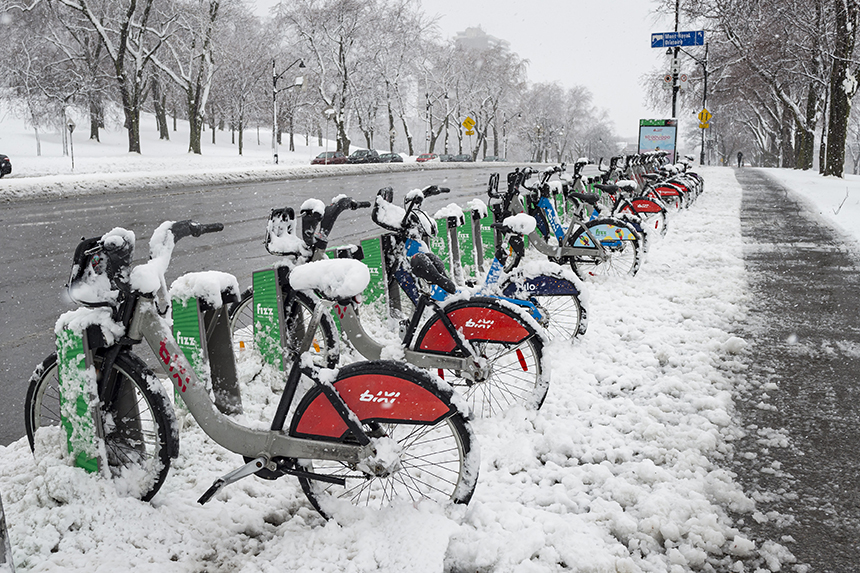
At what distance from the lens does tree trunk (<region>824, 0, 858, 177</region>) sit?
2008 centimetres

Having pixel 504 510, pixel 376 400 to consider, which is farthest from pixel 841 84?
pixel 376 400

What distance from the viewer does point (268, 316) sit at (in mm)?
4277

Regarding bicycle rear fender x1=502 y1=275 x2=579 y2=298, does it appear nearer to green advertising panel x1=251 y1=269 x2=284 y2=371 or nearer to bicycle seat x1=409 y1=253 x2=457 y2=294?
bicycle seat x1=409 y1=253 x2=457 y2=294

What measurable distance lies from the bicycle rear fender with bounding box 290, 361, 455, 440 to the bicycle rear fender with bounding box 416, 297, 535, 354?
1.11m

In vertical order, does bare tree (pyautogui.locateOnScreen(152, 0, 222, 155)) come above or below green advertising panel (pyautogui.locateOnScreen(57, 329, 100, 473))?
above

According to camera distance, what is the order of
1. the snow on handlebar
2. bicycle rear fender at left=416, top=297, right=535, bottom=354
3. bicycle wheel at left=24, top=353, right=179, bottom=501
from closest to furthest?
1. the snow on handlebar
2. bicycle wheel at left=24, top=353, right=179, bottom=501
3. bicycle rear fender at left=416, top=297, right=535, bottom=354

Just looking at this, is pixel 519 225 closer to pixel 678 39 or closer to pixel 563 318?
pixel 563 318

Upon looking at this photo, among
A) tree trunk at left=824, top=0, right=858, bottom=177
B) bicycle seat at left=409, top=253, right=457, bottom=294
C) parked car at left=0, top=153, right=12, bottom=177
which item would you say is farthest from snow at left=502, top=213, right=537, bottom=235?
parked car at left=0, top=153, right=12, bottom=177

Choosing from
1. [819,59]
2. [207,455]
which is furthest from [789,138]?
[207,455]

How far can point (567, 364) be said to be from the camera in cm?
490

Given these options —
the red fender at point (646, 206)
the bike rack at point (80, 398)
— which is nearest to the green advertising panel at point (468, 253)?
the red fender at point (646, 206)

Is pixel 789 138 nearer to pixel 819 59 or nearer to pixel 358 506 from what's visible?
pixel 819 59

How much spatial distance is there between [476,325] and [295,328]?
3.55ft

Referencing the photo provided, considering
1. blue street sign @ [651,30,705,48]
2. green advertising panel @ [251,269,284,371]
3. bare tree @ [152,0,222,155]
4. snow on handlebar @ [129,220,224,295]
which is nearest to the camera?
snow on handlebar @ [129,220,224,295]
